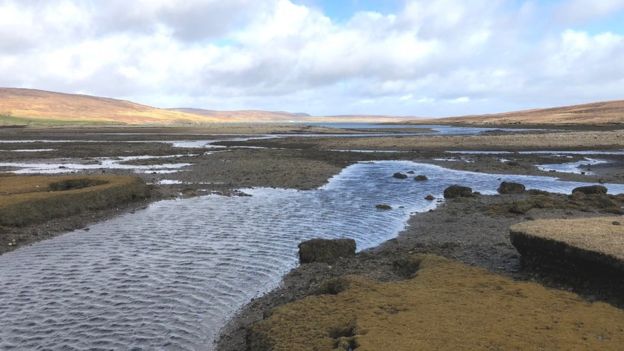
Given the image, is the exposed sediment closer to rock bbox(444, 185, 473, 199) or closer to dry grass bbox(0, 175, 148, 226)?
rock bbox(444, 185, 473, 199)

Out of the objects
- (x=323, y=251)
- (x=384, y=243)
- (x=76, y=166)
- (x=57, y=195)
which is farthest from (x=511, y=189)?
(x=76, y=166)

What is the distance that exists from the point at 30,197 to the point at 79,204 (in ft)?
8.07

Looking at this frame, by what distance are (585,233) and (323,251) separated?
318 inches

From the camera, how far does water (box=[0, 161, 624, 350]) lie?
12.0 meters

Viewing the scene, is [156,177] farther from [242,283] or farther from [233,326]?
[233,326]

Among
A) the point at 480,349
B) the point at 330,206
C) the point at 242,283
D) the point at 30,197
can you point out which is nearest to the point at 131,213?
the point at 30,197

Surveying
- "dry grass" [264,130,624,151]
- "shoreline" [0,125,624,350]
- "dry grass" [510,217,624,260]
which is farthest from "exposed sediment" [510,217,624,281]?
"dry grass" [264,130,624,151]

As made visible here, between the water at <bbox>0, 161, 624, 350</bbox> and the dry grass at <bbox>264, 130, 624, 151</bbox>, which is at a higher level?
the dry grass at <bbox>264, 130, 624, 151</bbox>

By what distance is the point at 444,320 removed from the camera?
32.5 ft

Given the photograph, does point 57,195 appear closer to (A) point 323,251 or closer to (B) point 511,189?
(A) point 323,251

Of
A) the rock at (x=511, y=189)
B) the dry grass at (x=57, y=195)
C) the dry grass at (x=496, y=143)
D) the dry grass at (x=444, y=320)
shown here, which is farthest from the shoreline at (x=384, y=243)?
the dry grass at (x=496, y=143)

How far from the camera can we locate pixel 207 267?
16.9 metres

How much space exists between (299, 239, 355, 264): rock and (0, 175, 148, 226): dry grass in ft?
47.5

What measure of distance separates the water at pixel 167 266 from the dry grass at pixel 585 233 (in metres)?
6.77
